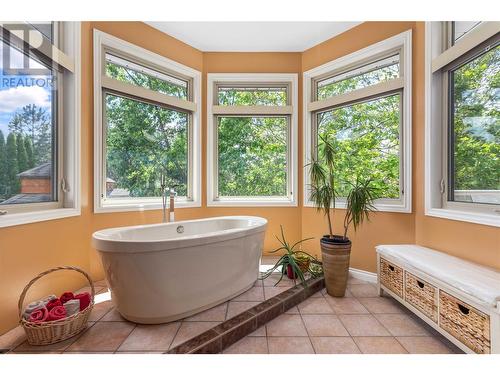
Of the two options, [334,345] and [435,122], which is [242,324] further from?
[435,122]

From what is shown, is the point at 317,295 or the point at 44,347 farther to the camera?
the point at 317,295

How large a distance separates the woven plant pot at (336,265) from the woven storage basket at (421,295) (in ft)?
1.48

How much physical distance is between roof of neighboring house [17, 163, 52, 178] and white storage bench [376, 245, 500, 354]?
9.66 feet

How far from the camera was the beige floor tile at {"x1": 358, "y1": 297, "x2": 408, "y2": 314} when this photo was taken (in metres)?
1.83

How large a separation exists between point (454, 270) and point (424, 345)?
0.53 metres

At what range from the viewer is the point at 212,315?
5.24 feet

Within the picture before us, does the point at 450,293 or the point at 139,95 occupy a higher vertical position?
the point at 139,95

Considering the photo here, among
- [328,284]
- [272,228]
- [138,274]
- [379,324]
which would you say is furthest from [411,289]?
[138,274]

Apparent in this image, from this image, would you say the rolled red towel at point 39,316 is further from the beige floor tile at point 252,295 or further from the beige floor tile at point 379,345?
the beige floor tile at point 379,345

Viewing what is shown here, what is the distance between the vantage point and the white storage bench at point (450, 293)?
1.13 meters

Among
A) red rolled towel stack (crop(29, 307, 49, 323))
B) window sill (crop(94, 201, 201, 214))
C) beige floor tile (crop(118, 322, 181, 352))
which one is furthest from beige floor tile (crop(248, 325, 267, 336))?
window sill (crop(94, 201, 201, 214))

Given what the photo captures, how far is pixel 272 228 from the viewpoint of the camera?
2941 mm

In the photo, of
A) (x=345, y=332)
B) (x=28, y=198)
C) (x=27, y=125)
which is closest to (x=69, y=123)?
(x=27, y=125)
